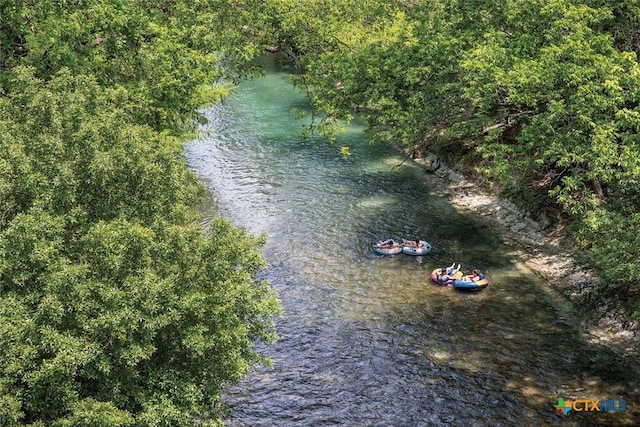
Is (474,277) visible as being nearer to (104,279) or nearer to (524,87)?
(524,87)

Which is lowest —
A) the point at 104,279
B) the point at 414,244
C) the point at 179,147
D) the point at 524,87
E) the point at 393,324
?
the point at 393,324

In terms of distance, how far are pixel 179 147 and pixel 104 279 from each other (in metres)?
12.5

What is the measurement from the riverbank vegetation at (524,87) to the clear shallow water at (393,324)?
345 centimetres

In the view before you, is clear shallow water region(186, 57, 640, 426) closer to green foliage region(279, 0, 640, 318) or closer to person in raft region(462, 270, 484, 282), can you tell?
person in raft region(462, 270, 484, 282)

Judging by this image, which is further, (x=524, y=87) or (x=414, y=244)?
(x=414, y=244)

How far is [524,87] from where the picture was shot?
2677cm

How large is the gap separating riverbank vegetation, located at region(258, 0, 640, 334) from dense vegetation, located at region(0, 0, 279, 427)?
14.3 meters

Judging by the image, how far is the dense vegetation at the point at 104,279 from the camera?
13.6 metres

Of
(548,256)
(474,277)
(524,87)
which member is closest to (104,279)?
(474,277)

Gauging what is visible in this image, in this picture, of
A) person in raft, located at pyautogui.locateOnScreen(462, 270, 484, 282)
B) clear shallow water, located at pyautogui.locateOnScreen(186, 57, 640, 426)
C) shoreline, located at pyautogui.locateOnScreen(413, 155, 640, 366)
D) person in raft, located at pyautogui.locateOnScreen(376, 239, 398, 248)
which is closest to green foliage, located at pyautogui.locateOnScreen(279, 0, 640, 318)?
shoreline, located at pyautogui.locateOnScreen(413, 155, 640, 366)

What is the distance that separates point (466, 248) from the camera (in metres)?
32.8

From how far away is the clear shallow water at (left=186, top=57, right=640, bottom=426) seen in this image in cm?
2141

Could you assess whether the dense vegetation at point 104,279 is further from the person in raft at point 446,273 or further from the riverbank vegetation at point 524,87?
the riverbank vegetation at point 524,87

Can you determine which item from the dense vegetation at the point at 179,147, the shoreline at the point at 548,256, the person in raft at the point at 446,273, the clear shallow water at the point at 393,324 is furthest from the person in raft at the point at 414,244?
the dense vegetation at the point at 179,147
